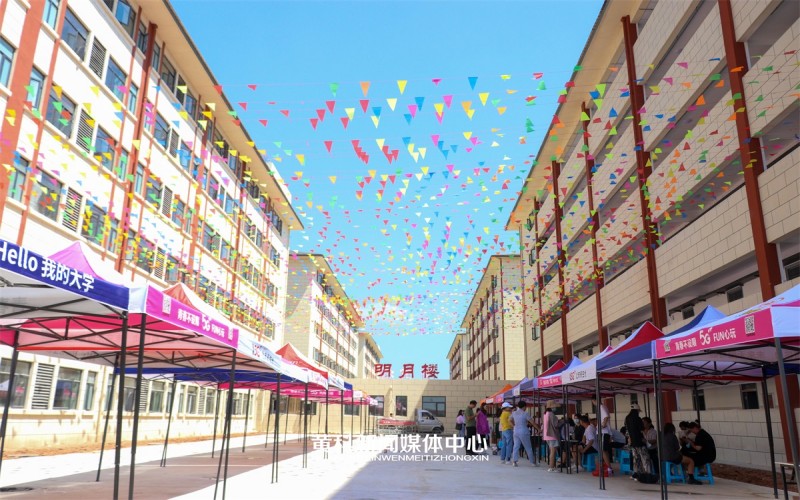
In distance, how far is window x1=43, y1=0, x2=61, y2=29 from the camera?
1823 cm

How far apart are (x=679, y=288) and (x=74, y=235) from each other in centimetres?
2055

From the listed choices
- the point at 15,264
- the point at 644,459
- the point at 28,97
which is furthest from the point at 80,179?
the point at 644,459

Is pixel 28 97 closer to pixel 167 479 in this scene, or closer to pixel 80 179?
pixel 80 179

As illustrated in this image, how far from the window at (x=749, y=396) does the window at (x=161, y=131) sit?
24.3 meters

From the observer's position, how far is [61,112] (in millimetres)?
19109

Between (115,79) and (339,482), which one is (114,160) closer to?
(115,79)

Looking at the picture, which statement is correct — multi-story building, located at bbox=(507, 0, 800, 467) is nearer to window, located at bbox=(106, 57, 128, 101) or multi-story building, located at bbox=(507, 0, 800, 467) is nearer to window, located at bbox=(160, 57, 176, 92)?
window, located at bbox=(106, 57, 128, 101)

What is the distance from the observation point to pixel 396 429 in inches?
1795

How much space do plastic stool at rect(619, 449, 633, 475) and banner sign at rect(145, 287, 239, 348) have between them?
1052cm

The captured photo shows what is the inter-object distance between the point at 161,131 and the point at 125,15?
5133 mm

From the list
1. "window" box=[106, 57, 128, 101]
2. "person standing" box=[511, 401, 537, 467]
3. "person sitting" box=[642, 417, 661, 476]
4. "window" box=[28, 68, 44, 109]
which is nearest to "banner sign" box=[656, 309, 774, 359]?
"person sitting" box=[642, 417, 661, 476]

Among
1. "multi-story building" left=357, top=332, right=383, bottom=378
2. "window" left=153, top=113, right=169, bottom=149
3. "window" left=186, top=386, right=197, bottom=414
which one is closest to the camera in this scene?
"window" left=153, top=113, right=169, bottom=149

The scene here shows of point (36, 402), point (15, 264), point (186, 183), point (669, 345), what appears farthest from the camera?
point (186, 183)

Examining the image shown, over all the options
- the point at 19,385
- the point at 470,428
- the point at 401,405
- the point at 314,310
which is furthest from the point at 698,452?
the point at 314,310
